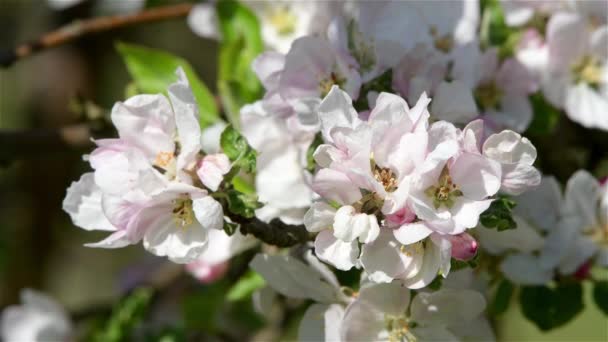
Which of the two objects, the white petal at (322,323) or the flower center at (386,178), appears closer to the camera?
the flower center at (386,178)

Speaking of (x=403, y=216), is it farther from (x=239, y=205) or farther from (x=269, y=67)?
(x=269, y=67)

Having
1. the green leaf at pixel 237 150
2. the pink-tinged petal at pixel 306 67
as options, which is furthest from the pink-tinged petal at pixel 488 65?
the green leaf at pixel 237 150

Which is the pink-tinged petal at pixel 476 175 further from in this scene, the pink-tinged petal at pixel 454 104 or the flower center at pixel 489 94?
the flower center at pixel 489 94

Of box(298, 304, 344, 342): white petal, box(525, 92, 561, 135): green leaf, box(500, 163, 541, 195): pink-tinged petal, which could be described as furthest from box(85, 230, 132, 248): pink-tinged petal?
box(525, 92, 561, 135): green leaf

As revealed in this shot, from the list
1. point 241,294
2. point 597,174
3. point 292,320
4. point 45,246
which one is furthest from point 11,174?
point 597,174

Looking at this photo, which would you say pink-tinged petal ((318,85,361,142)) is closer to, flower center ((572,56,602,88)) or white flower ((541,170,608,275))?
white flower ((541,170,608,275))

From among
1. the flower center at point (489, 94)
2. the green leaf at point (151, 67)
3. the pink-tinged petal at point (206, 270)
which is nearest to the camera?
the flower center at point (489, 94)
